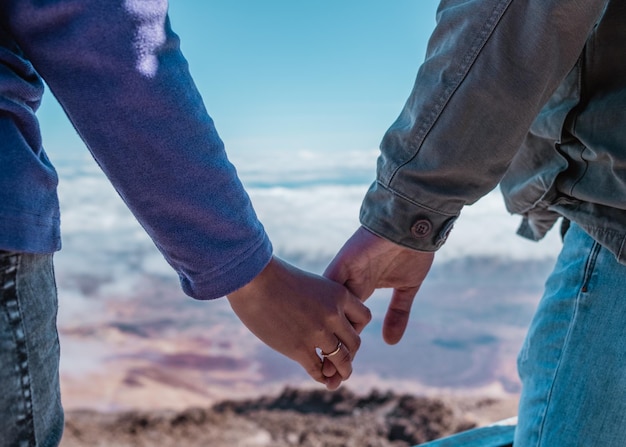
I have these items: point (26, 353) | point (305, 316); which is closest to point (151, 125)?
point (26, 353)

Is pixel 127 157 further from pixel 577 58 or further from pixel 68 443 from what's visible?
pixel 68 443

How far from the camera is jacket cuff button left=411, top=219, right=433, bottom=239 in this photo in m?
1.11

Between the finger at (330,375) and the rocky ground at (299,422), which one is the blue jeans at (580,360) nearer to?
the finger at (330,375)

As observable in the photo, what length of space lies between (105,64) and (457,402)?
130 inches

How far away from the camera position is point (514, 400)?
3717mm

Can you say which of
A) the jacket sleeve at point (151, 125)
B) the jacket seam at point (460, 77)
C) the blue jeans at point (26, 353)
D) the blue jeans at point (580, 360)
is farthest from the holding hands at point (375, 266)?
the blue jeans at point (26, 353)

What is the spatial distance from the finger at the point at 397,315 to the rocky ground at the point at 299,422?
1.86 meters

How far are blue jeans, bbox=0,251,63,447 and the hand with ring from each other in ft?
0.89

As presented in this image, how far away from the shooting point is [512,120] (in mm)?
1017

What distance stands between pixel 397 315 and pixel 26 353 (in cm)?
83

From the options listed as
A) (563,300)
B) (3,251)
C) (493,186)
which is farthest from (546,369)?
(3,251)

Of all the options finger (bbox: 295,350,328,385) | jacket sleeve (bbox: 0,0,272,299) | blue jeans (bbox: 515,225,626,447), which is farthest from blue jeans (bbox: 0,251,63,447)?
blue jeans (bbox: 515,225,626,447)

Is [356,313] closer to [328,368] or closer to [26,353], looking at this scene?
[328,368]

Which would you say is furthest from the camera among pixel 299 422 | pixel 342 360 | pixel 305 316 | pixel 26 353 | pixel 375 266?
pixel 299 422
